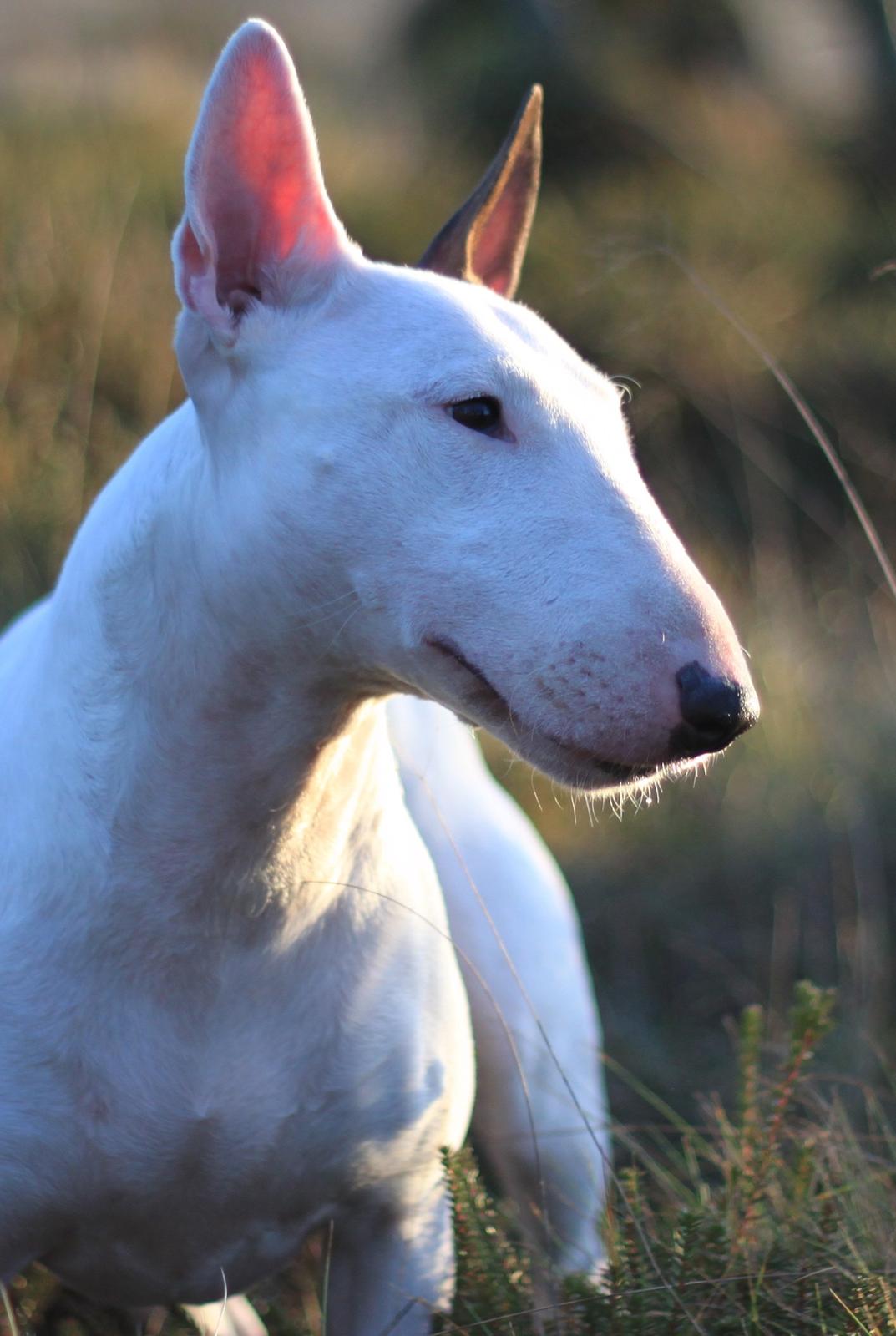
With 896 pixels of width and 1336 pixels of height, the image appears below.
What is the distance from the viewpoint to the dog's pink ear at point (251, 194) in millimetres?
2035

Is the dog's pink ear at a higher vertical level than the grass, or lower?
higher

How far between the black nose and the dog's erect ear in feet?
3.29

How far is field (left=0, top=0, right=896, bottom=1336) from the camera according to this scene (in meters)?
3.91

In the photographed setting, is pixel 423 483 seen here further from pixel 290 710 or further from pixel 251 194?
pixel 251 194

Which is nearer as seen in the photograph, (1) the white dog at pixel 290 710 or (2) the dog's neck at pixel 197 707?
(1) the white dog at pixel 290 710

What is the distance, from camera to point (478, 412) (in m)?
1.96

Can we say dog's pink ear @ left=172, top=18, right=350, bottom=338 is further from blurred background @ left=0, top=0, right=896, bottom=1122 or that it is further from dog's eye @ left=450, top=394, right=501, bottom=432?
blurred background @ left=0, top=0, right=896, bottom=1122

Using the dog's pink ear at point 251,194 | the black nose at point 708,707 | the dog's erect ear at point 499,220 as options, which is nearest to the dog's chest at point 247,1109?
the black nose at point 708,707

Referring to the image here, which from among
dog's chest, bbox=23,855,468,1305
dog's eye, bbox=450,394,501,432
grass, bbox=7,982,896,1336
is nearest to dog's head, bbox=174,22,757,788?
dog's eye, bbox=450,394,501,432

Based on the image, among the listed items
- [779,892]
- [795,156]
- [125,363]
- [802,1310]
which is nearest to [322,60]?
[795,156]

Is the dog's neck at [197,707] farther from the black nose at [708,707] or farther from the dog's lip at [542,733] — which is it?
the black nose at [708,707]

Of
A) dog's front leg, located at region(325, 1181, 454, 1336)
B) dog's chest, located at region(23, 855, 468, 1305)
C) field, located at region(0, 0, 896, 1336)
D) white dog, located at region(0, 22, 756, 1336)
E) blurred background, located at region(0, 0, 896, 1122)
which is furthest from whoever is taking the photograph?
blurred background, located at region(0, 0, 896, 1122)

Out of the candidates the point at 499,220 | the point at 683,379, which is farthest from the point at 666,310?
the point at 499,220

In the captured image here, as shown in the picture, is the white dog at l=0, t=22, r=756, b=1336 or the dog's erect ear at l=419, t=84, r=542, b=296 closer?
the white dog at l=0, t=22, r=756, b=1336
